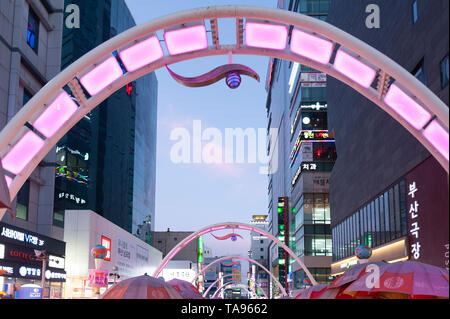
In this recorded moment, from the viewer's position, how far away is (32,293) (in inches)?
885

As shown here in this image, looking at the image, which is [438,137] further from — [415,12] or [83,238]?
[83,238]

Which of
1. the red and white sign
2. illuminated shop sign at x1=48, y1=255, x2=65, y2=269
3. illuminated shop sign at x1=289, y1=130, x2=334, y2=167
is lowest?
illuminated shop sign at x1=48, y1=255, x2=65, y2=269

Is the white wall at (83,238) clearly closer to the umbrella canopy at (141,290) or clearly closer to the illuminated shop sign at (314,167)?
the umbrella canopy at (141,290)

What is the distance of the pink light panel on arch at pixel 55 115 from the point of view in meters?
11.0

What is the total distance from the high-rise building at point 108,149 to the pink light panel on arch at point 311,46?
4506 centimetres

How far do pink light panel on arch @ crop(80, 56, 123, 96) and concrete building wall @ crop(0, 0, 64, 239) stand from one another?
20.2 meters

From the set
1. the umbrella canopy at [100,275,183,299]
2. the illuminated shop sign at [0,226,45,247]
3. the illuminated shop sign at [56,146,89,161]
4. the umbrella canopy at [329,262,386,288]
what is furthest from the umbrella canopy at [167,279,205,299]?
the illuminated shop sign at [56,146,89,161]

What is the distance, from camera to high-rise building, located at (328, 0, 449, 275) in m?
27.2

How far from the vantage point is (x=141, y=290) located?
14430mm

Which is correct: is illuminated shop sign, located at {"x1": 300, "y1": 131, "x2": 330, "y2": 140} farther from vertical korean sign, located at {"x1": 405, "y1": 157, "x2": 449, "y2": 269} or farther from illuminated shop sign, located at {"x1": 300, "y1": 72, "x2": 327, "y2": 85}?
vertical korean sign, located at {"x1": 405, "y1": 157, "x2": 449, "y2": 269}

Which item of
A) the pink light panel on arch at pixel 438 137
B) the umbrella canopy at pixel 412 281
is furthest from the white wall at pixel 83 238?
the pink light panel on arch at pixel 438 137
